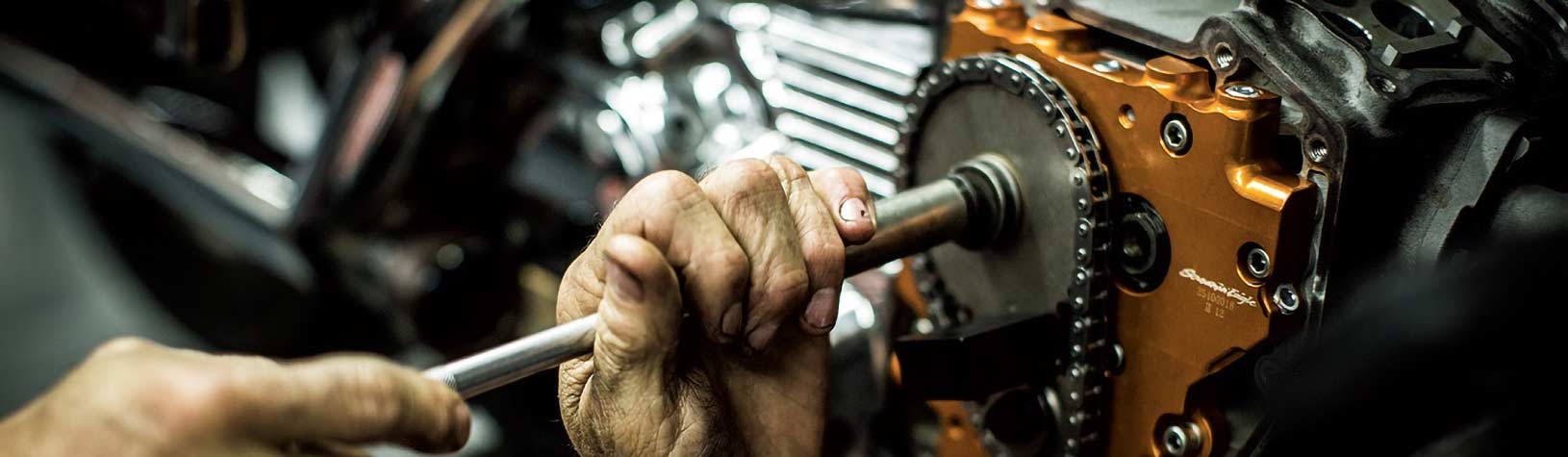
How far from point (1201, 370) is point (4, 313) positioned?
2.61 m

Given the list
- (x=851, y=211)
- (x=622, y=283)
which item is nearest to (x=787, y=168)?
(x=851, y=211)

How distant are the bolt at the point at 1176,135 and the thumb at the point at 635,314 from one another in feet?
1.05

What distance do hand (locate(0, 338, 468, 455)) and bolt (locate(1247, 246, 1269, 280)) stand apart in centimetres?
47

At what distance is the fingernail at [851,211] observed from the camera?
0.87 meters

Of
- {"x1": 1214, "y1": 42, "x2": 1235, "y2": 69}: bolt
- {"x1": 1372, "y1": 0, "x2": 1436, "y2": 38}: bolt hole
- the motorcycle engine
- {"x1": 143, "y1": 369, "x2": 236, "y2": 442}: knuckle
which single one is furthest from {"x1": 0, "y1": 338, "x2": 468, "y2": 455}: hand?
{"x1": 1372, "y1": 0, "x2": 1436, "y2": 38}: bolt hole

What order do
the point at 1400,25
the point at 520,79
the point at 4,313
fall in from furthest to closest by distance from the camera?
the point at 4,313
the point at 520,79
the point at 1400,25

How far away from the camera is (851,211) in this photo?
87cm

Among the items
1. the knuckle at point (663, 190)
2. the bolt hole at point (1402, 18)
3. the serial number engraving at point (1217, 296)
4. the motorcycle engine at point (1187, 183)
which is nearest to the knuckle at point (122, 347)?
the knuckle at point (663, 190)

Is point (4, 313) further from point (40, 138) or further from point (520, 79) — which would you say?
point (520, 79)

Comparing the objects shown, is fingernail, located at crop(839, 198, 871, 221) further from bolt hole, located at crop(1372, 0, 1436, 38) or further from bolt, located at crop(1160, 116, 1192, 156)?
bolt hole, located at crop(1372, 0, 1436, 38)

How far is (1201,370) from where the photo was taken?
873mm

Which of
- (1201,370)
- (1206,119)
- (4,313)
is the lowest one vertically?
(4,313)

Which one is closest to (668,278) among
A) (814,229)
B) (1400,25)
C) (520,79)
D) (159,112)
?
(814,229)

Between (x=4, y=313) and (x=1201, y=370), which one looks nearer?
(x=1201, y=370)
